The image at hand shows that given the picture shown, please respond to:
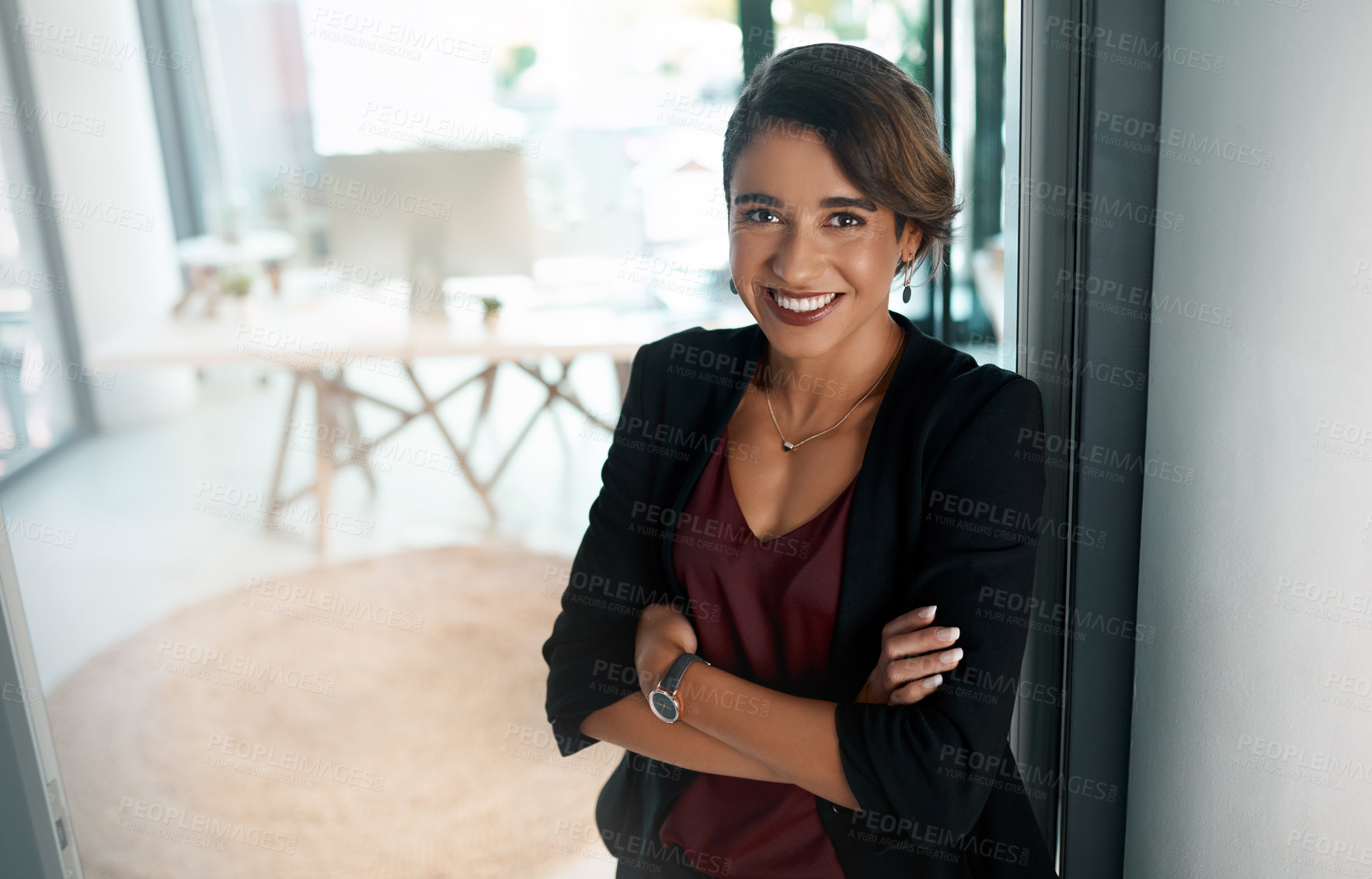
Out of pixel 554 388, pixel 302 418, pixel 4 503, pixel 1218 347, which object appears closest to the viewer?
pixel 1218 347

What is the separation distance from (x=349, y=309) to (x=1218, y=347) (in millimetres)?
3068

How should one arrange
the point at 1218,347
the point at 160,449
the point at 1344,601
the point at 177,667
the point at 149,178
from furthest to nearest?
the point at 149,178 → the point at 160,449 → the point at 177,667 → the point at 1218,347 → the point at 1344,601

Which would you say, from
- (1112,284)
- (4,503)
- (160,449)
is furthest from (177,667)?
(1112,284)

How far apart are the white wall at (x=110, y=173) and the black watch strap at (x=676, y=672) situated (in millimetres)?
1400

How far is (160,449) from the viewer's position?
3.17 metres

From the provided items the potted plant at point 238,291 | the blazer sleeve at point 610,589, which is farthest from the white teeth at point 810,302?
the potted plant at point 238,291

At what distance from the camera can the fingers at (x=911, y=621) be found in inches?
36.7

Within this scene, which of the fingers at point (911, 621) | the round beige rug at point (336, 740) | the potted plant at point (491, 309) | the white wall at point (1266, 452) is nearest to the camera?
the white wall at point (1266, 452)

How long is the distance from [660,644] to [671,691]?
0.19 ft

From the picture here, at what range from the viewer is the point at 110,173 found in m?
4.30

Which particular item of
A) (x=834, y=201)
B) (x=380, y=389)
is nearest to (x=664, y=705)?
(x=834, y=201)

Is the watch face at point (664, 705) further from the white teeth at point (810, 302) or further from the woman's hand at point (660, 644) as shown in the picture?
the white teeth at point (810, 302)

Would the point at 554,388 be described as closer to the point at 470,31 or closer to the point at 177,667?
the point at 470,31

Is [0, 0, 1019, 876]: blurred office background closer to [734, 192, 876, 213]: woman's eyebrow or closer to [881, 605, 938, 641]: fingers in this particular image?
[734, 192, 876, 213]: woman's eyebrow
